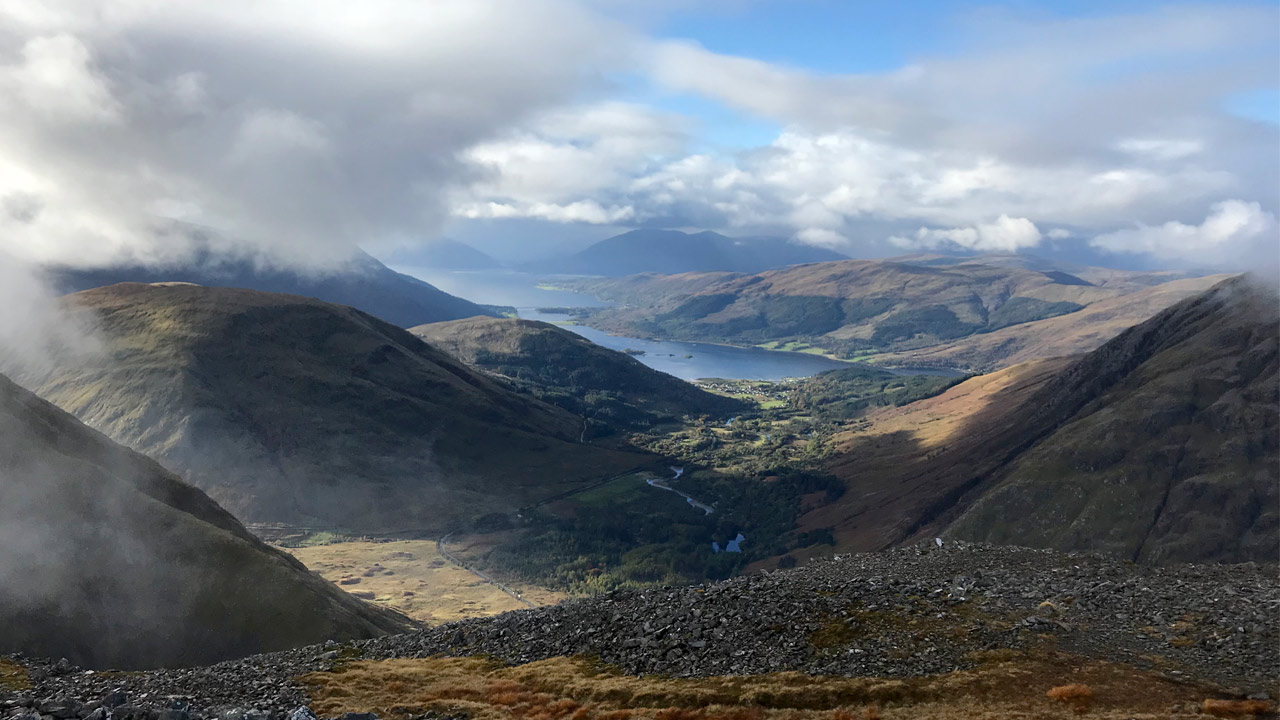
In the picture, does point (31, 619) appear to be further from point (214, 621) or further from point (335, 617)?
point (335, 617)

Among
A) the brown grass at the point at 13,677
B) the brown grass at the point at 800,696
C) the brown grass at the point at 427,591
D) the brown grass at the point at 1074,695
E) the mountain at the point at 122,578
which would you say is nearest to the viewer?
the brown grass at the point at 1074,695

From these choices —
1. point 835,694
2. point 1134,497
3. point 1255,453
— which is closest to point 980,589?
point 835,694

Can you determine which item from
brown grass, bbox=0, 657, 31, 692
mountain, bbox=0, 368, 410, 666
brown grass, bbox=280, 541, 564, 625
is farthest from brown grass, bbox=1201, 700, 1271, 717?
brown grass, bbox=280, 541, 564, 625

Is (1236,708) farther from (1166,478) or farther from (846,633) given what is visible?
(1166,478)

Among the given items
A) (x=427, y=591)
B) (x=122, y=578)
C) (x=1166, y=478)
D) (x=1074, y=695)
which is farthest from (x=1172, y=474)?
(x=122, y=578)

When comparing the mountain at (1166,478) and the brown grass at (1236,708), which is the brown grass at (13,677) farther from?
the mountain at (1166,478)

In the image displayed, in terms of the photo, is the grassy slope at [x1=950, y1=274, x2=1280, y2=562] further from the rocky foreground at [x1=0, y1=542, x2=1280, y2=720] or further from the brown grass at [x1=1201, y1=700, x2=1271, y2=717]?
the brown grass at [x1=1201, y1=700, x2=1271, y2=717]

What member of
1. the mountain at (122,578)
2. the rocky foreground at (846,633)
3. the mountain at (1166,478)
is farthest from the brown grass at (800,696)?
the mountain at (1166,478)
